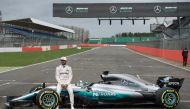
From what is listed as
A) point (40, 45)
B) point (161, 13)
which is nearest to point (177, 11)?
point (161, 13)

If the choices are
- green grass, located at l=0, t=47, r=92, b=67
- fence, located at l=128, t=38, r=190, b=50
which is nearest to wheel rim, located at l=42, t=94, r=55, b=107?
green grass, located at l=0, t=47, r=92, b=67

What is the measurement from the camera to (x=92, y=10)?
168 ft

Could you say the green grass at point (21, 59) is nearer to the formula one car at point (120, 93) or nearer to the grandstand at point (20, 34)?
the grandstand at point (20, 34)

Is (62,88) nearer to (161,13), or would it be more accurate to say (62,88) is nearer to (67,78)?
(67,78)

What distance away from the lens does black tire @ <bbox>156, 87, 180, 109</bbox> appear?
1114 cm

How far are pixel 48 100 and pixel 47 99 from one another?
4 cm

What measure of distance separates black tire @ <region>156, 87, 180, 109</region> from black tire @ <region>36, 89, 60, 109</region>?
2.66 m

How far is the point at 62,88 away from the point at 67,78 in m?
0.38

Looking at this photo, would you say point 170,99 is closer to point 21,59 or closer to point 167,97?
point 167,97

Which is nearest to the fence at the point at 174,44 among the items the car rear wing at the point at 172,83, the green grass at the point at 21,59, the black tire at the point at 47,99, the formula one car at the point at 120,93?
the green grass at the point at 21,59

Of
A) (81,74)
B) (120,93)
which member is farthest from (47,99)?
(81,74)

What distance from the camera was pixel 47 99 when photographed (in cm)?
1062

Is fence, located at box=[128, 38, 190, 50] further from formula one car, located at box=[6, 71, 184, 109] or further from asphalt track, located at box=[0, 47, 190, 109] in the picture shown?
formula one car, located at box=[6, 71, 184, 109]

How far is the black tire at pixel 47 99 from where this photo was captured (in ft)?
34.6
